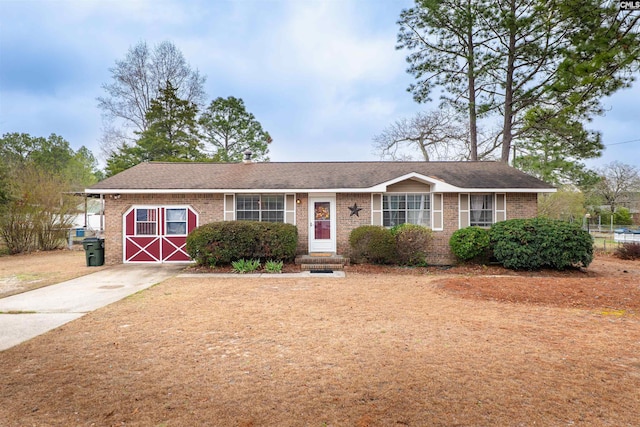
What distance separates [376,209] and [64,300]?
30.2ft

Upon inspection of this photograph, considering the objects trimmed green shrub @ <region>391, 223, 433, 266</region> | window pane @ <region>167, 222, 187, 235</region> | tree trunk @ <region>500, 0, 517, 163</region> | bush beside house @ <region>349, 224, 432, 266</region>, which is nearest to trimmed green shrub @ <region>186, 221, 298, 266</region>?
window pane @ <region>167, 222, 187, 235</region>

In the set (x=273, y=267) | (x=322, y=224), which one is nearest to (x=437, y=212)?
(x=322, y=224)

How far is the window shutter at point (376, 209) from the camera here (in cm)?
1188

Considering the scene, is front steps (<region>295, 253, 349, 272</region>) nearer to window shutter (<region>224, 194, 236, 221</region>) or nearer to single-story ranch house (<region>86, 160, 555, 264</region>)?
single-story ranch house (<region>86, 160, 555, 264</region>)

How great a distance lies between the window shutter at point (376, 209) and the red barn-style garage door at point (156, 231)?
21.3 ft

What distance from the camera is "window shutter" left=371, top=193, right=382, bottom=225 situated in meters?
11.9

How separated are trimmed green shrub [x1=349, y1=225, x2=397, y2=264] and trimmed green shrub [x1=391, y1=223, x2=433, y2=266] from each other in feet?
0.69

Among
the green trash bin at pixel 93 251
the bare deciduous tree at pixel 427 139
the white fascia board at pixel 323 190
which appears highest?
the bare deciduous tree at pixel 427 139

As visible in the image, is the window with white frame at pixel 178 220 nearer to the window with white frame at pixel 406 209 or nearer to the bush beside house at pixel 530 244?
the window with white frame at pixel 406 209

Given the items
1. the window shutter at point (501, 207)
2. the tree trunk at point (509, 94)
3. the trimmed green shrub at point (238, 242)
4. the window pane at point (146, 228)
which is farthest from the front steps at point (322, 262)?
the tree trunk at point (509, 94)

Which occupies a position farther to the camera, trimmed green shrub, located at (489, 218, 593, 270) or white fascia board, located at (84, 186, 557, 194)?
white fascia board, located at (84, 186, 557, 194)

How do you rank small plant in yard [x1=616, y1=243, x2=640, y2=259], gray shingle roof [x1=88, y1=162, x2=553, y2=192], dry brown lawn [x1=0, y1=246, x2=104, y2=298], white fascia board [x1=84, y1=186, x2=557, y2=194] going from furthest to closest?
small plant in yard [x1=616, y1=243, x2=640, y2=259] → gray shingle roof [x1=88, y1=162, x2=553, y2=192] → white fascia board [x1=84, y1=186, x2=557, y2=194] → dry brown lawn [x1=0, y1=246, x2=104, y2=298]

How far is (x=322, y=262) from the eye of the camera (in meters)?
10.8

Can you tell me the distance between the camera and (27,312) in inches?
229
